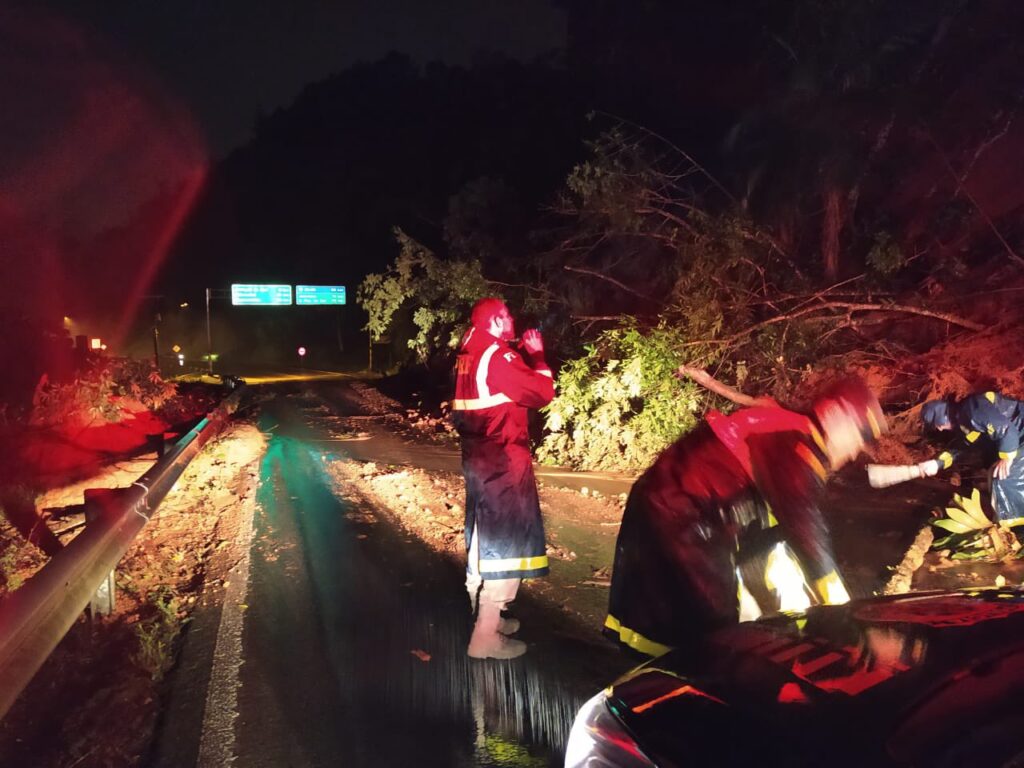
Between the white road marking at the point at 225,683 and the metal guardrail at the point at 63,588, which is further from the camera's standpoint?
the white road marking at the point at 225,683

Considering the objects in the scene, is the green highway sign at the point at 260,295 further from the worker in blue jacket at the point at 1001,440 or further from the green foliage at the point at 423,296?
the worker in blue jacket at the point at 1001,440

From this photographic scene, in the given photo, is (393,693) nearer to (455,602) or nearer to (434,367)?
(455,602)

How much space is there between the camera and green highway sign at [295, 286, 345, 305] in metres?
45.5

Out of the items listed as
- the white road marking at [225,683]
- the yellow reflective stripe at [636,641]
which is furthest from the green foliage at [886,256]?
the white road marking at [225,683]

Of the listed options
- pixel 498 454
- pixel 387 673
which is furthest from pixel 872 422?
pixel 387 673

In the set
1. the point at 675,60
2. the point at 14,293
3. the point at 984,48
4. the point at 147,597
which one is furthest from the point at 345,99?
the point at 147,597

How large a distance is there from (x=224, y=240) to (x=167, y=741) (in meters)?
65.6

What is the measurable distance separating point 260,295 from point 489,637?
4435 cm

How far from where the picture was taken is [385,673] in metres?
4.09

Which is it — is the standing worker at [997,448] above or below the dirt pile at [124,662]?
above

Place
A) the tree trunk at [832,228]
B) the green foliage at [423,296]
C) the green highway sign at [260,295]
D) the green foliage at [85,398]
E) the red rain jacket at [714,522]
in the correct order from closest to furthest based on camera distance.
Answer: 1. the red rain jacket at [714,522]
2. the tree trunk at [832,228]
3. the green foliage at [85,398]
4. the green foliage at [423,296]
5. the green highway sign at [260,295]

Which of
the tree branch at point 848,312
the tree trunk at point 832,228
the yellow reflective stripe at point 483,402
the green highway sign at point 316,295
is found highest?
the green highway sign at point 316,295

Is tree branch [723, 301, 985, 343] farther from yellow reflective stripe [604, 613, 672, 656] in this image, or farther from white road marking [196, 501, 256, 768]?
yellow reflective stripe [604, 613, 672, 656]

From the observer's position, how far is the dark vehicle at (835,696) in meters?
1.68
